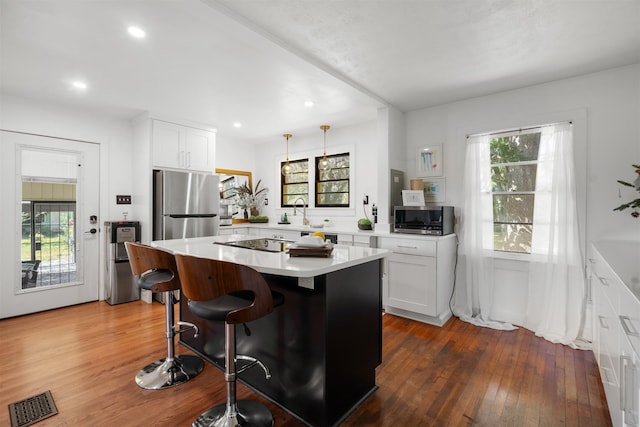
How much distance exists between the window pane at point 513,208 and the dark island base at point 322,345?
6.66 ft

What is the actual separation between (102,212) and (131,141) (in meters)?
1.08

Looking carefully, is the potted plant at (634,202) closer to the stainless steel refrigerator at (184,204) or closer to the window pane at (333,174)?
the window pane at (333,174)

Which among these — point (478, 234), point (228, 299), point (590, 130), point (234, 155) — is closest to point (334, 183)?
point (234, 155)

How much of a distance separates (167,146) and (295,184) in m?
2.10

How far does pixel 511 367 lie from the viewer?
236 cm

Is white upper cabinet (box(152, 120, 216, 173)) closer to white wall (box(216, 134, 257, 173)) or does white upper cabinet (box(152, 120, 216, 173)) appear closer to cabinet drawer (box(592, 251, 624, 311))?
white wall (box(216, 134, 257, 173))

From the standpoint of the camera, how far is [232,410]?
1.65m

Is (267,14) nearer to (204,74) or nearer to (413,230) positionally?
(204,74)

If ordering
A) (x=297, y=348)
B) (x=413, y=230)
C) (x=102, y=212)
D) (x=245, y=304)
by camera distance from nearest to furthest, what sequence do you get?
1. (x=245, y=304)
2. (x=297, y=348)
3. (x=413, y=230)
4. (x=102, y=212)

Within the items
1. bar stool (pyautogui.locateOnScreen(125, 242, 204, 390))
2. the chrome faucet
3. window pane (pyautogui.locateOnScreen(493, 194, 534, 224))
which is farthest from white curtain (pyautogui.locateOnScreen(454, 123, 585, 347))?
bar stool (pyautogui.locateOnScreen(125, 242, 204, 390))

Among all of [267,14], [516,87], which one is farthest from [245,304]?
[516,87]

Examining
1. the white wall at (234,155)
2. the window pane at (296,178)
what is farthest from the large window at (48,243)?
the window pane at (296,178)

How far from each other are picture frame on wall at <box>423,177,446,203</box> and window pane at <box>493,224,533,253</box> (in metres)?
0.68

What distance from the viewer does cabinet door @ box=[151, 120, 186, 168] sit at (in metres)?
4.02
